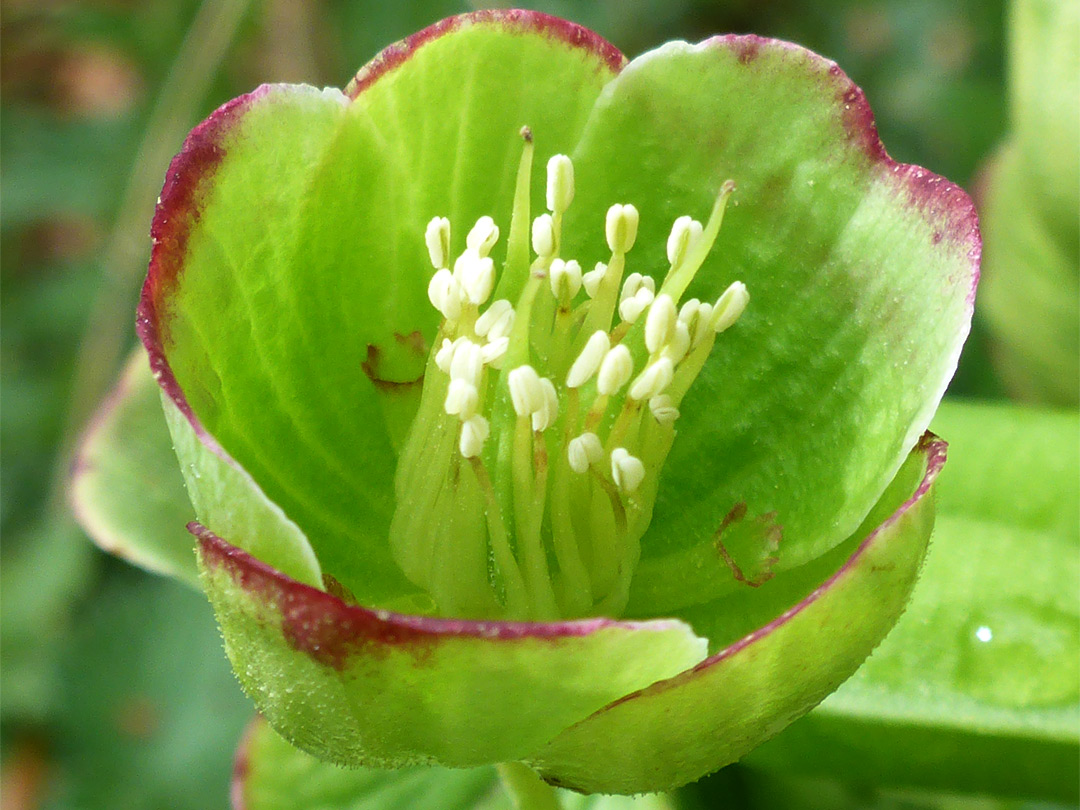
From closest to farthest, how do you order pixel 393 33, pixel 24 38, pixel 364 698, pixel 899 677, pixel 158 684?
pixel 364 698 → pixel 899 677 → pixel 158 684 → pixel 393 33 → pixel 24 38

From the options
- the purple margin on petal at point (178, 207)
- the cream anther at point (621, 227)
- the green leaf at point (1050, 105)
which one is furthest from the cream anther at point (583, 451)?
the green leaf at point (1050, 105)

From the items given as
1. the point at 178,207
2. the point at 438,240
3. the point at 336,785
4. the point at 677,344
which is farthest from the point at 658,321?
the point at 336,785

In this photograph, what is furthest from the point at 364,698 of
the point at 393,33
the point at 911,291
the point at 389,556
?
the point at 393,33

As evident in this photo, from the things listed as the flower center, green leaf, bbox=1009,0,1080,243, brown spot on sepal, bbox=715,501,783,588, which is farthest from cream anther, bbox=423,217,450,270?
green leaf, bbox=1009,0,1080,243

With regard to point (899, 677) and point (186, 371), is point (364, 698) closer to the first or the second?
point (186, 371)

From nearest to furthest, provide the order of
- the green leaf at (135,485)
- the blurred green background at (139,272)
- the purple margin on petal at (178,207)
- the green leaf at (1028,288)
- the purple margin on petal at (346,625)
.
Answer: the purple margin on petal at (346,625) < the purple margin on petal at (178,207) < the green leaf at (135,485) < the green leaf at (1028,288) < the blurred green background at (139,272)

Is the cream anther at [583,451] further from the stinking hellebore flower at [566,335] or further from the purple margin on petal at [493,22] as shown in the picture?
the purple margin on petal at [493,22]
